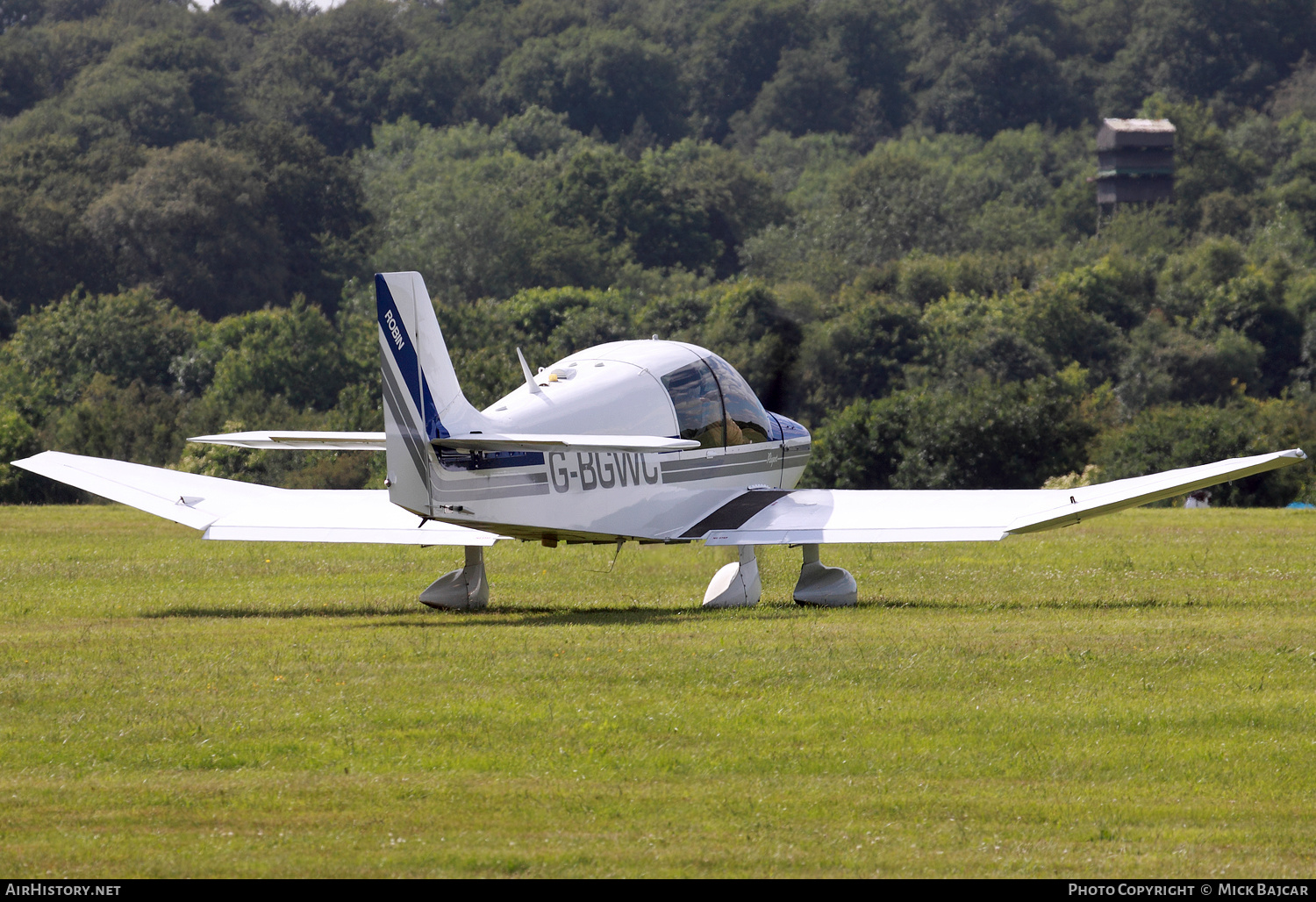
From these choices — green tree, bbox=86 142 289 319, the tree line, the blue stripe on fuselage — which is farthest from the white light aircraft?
green tree, bbox=86 142 289 319

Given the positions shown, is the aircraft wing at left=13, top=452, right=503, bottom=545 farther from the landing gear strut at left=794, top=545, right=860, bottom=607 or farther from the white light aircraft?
the landing gear strut at left=794, top=545, right=860, bottom=607

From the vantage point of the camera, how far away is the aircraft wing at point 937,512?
14453mm

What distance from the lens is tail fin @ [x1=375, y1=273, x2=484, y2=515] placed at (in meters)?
13.5

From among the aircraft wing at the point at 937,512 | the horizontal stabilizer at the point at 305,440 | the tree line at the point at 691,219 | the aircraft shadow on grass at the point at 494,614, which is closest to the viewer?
the horizontal stabilizer at the point at 305,440

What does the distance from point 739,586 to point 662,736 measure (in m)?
6.24

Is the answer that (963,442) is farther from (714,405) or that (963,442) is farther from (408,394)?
(408,394)

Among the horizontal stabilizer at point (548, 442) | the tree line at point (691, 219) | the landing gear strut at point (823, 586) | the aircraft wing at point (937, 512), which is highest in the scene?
the horizontal stabilizer at point (548, 442)

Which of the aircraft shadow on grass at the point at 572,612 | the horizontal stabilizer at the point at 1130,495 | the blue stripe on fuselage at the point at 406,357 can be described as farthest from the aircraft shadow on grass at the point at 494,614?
the horizontal stabilizer at the point at 1130,495

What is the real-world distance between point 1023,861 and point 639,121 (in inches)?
5439

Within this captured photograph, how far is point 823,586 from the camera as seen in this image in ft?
52.1

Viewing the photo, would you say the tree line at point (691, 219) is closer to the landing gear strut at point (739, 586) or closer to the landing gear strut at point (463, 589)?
the landing gear strut at point (739, 586)

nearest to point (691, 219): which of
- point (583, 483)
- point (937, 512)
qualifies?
point (937, 512)

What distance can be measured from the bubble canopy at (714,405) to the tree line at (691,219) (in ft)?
76.3

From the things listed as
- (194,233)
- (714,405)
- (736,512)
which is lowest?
(194,233)
